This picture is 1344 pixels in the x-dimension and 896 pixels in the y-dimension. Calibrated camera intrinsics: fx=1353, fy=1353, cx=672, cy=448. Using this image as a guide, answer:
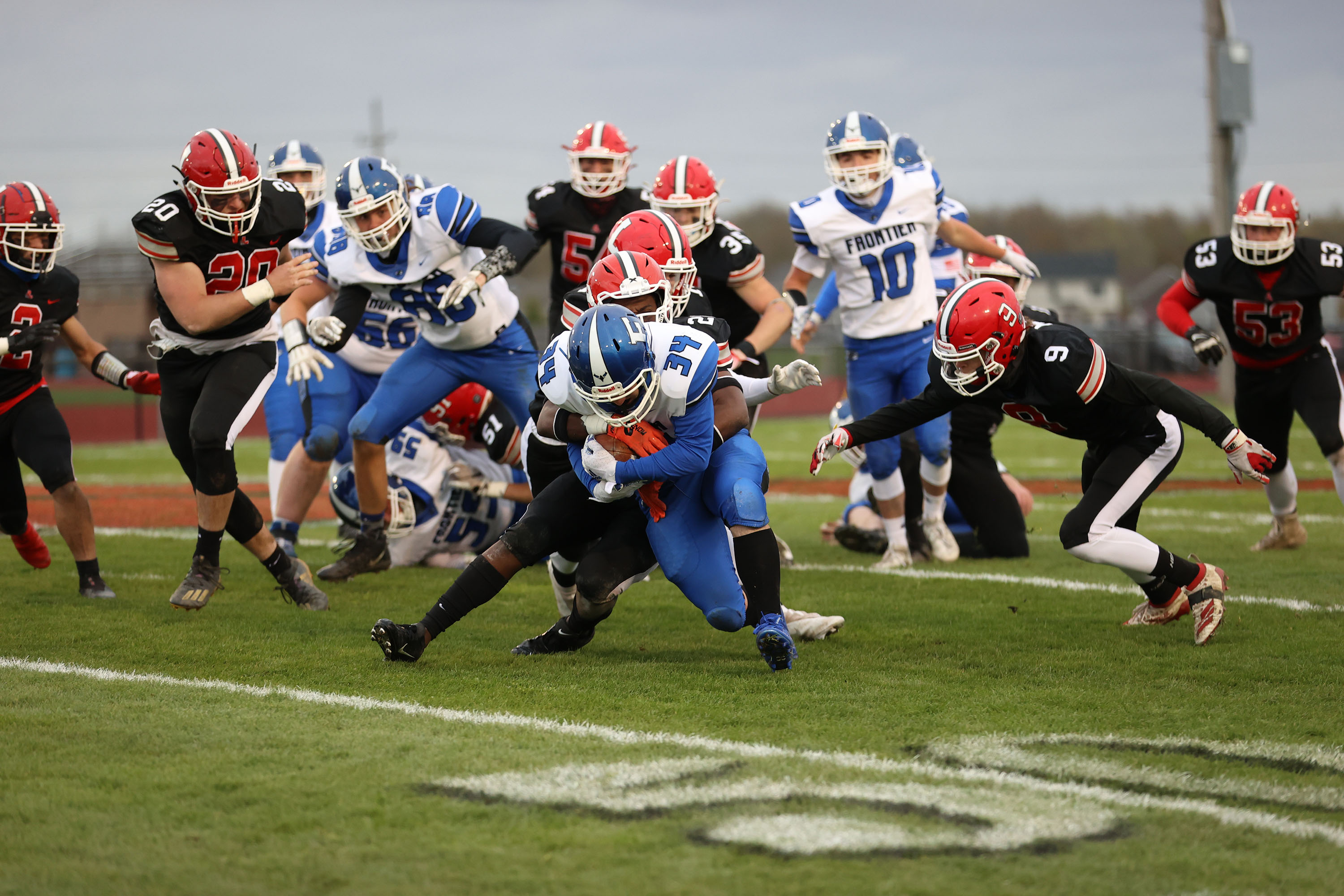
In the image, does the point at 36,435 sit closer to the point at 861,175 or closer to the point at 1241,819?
the point at 861,175

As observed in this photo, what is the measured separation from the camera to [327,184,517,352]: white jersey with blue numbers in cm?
640

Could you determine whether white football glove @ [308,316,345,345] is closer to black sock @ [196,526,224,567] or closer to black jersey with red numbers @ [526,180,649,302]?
black sock @ [196,526,224,567]

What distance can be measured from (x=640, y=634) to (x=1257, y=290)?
4.00 metres

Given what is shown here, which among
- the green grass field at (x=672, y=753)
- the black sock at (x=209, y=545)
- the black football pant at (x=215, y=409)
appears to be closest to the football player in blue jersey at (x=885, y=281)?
the green grass field at (x=672, y=753)

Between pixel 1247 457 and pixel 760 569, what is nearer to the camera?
pixel 760 569

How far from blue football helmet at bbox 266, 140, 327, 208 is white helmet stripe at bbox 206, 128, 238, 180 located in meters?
2.93

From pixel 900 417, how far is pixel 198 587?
2956mm

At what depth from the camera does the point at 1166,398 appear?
4.87 meters

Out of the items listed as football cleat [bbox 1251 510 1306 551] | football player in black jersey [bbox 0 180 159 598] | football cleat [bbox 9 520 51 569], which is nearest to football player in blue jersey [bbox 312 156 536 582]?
football player in black jersey [bbox 0 180 159 598]

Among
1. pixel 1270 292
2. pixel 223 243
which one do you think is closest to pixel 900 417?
pixel 223 243

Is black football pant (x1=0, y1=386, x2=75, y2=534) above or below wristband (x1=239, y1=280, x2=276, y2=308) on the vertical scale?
below

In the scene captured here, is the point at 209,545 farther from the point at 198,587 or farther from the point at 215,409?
the point at 215,409

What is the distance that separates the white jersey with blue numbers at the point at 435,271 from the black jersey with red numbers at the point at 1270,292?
3788 millimetres

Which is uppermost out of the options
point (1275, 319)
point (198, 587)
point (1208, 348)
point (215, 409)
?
point (1275, 319)
